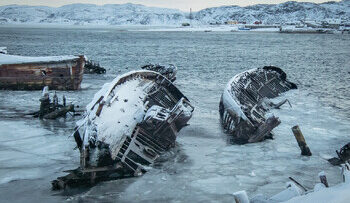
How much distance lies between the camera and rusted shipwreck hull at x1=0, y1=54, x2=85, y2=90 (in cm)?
2431

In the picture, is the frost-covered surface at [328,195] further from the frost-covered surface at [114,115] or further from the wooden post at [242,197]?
the frost-covered surface at [114,115]

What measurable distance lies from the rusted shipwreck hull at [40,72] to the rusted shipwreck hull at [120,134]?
1121cm

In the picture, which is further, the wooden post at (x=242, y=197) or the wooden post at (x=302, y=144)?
the wooden post at (x=302, y=144)

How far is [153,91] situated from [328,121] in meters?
9.00

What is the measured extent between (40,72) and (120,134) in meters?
15.7

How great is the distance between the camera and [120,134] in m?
11.3

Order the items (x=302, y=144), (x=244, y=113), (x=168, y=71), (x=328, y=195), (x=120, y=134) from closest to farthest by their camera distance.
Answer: (x=328, y=195) → (x=120, y=134) → (x=302, y=144) → (x=244, y=113) → (x=168, y=71)

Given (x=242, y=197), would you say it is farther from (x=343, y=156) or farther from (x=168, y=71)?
(x=168, y=71)

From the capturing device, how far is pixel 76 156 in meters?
12.3

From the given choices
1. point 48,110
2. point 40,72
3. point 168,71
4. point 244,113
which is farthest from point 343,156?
point 40,72

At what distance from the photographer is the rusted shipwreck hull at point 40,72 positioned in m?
24.3

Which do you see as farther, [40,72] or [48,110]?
[40,72]

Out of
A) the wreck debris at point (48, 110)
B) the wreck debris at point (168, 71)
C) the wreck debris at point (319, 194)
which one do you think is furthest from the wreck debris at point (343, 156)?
the wreck debris at point (168, 71)

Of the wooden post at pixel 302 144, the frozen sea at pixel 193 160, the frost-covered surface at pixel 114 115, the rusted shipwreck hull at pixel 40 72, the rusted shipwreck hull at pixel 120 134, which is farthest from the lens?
the rusted shipwreck hull at pixel 40 72
